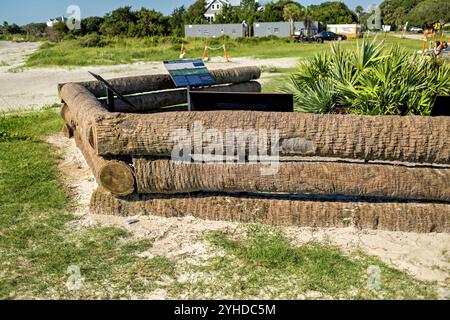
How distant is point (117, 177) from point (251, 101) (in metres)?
1.74

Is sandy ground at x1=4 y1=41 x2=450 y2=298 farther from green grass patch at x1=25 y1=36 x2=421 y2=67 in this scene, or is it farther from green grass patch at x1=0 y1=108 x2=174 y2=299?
green grass patch at x1=25 y1=36 x2=421 y2=67

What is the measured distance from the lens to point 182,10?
265 ft

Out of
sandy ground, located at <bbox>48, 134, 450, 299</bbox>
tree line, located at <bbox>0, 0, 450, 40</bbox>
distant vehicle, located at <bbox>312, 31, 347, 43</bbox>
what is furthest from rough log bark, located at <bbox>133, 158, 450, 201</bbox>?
tree line, located at <bbox>0, 0, 450, 40</bbox>

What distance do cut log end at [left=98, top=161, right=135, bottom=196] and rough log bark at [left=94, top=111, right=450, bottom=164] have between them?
0.13 metres

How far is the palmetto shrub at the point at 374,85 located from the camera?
5.95 meters

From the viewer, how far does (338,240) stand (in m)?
4.29

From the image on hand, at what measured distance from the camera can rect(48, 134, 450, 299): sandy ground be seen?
3881mm

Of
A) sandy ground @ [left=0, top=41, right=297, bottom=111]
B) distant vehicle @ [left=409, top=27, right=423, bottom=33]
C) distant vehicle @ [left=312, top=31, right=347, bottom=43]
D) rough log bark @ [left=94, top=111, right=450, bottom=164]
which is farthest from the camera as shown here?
distant vehicle @ [left=409, top=27, right=423, bottom=33]

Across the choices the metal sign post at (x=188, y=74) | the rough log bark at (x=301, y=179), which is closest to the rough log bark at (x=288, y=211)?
the rough log bark at (x=301, y=179)

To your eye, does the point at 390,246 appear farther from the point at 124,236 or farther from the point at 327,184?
the point at 124,236

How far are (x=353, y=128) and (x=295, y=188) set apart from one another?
2.43 ft

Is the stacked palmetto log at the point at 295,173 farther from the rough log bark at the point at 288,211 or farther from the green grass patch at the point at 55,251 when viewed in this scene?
the green grass patch at the point at 55,251

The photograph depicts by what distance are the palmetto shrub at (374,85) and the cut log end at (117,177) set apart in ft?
9.28
